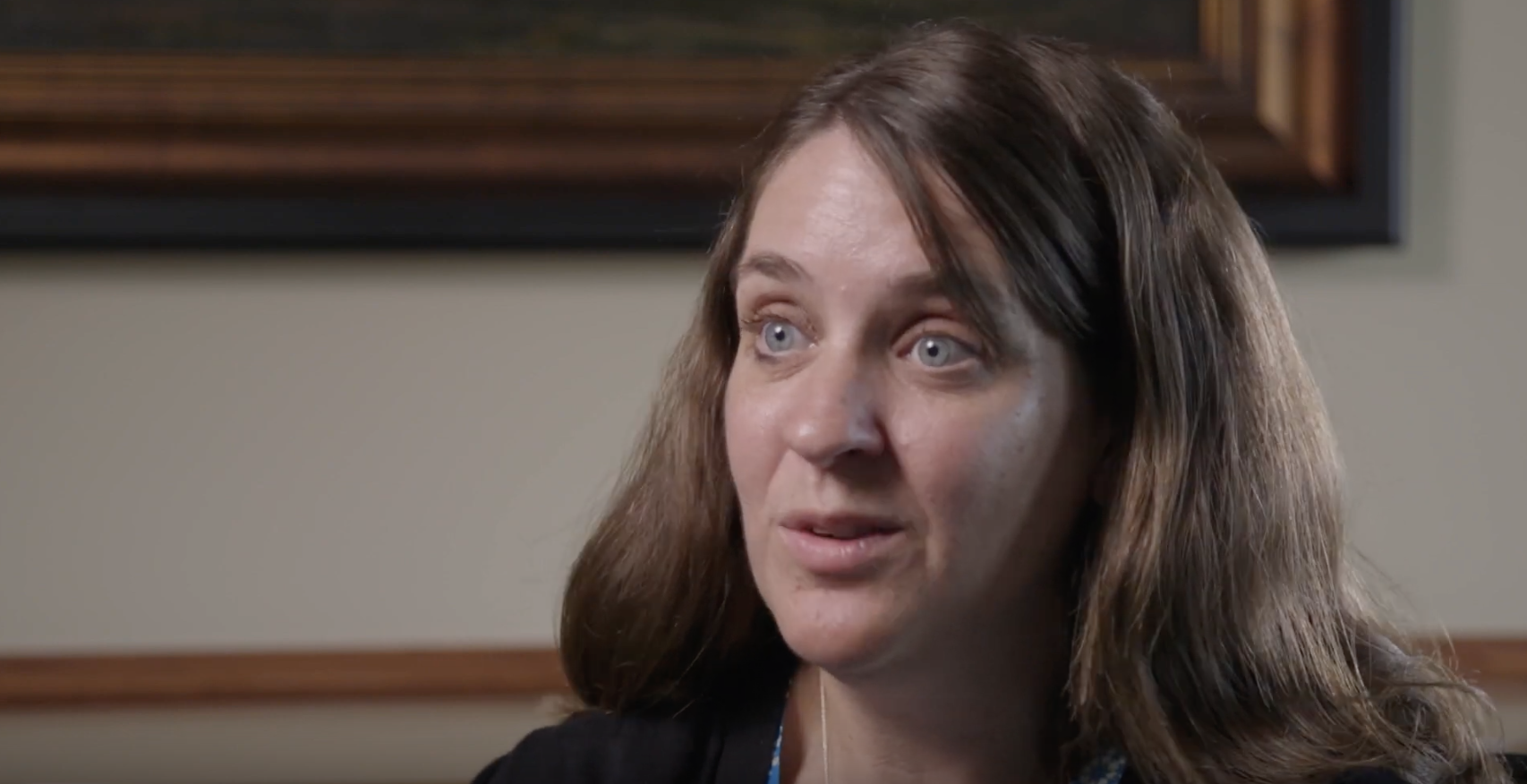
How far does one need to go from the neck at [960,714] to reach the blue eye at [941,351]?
0.14 m

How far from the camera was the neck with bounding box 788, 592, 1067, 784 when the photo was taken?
79 centimetres

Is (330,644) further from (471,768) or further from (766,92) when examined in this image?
(766,92)

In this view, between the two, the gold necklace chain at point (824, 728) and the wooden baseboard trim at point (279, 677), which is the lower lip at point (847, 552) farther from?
the wooden baseboard trim at point (279, 677)

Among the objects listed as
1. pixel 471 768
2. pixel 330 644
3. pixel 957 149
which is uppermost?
pixel 957 149

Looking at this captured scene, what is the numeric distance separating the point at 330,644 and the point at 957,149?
2.36 ft

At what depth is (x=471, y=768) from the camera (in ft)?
4.02

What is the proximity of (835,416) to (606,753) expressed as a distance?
0.28 metres

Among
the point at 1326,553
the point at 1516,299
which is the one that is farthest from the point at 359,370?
the point at 1516,299

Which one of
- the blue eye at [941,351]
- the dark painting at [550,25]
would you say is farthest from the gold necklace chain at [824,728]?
the dark painting at [550,25]

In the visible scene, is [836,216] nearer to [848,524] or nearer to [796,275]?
[796,275]

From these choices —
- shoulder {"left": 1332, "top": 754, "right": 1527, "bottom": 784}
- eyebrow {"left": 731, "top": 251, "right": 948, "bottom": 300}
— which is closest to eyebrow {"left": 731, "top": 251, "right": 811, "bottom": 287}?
eyebrow {"left": 731, "top": 251, "right": 948, "bottom": 300}

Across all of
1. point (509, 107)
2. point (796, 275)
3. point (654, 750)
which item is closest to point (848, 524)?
point (796, 275)

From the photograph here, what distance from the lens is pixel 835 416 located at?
0.72m

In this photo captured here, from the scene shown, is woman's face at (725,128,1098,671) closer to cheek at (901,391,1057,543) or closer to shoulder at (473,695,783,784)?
cheek at (901,391,1057,543)
